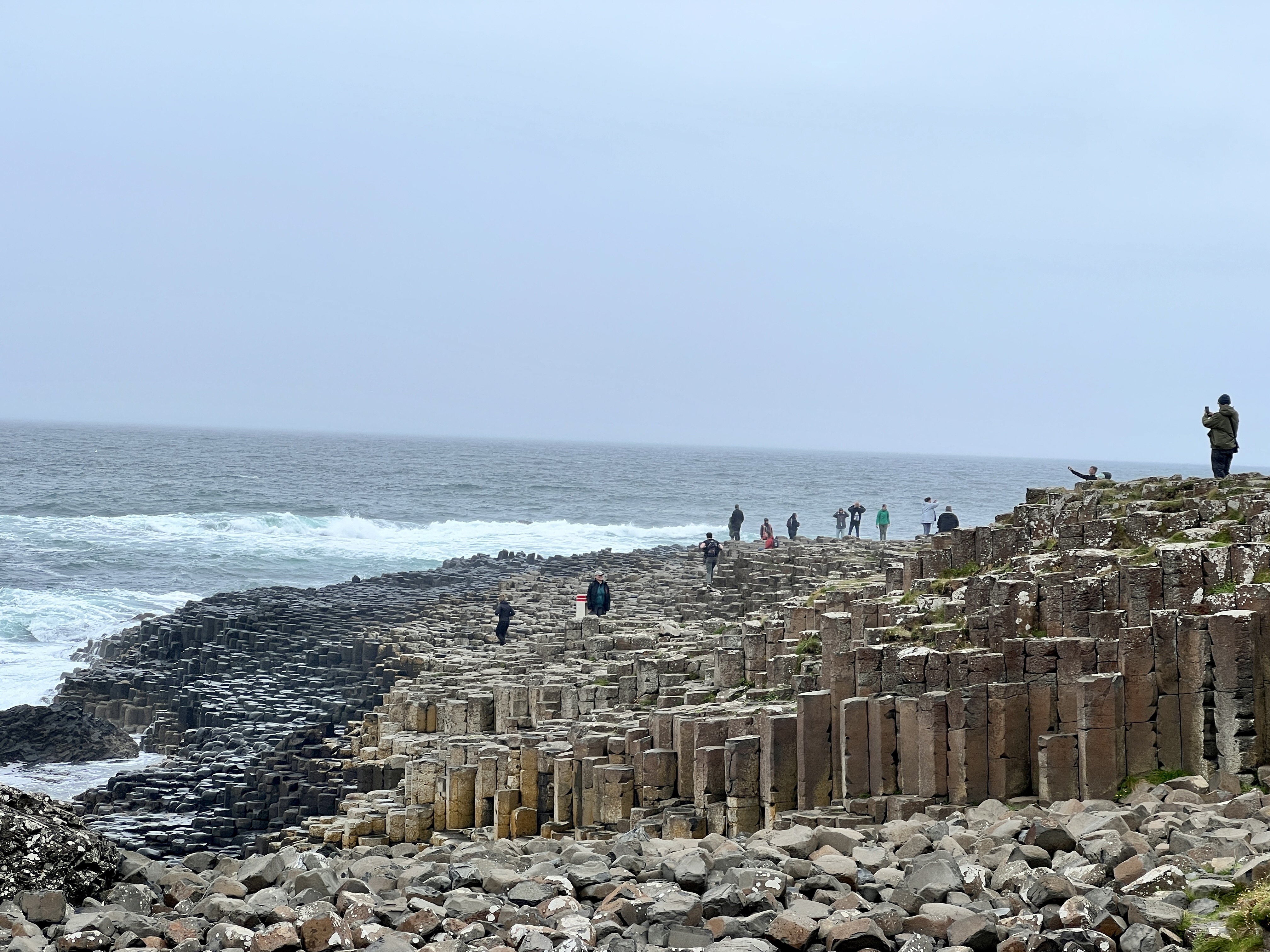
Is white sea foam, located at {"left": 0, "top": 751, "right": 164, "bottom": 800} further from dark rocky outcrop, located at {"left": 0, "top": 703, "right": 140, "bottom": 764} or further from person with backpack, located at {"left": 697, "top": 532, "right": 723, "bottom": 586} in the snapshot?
person with backpack, located at {"left": 697, "top": 532, "right": 723, "bottom": 586}

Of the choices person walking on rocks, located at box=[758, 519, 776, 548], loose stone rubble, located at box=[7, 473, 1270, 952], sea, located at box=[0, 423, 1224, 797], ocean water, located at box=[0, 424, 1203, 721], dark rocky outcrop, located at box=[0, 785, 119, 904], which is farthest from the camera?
ocean water, located at box=[0, 424, 1203, 721]

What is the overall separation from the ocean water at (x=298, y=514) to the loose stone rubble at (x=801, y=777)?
41.8ft

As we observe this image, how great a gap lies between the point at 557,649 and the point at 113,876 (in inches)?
506

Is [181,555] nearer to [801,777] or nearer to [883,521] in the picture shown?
[883,521]

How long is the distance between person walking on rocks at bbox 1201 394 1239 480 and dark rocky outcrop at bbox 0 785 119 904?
49.7 ft

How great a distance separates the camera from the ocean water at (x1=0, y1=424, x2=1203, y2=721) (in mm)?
42500

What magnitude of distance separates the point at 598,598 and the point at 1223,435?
1235 centimetres

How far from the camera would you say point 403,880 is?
28.5ft

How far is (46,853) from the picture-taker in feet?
27.0

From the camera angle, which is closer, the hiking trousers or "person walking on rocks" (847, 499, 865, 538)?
the hiking trousers

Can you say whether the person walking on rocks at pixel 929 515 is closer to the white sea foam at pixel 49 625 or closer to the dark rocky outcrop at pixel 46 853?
the white sea foam at pixel 49 625

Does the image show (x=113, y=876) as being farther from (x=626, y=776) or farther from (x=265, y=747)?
(x=265, y=747)

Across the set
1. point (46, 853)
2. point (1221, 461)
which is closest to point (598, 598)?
point (1221, 461)

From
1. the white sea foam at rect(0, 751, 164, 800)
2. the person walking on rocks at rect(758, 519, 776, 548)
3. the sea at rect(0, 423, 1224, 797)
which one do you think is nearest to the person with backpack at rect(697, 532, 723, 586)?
the person walking on rocks at rect(758, 519, 776, 548)
